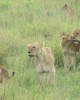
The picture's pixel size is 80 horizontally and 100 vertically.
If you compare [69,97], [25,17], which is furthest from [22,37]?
[69,97]

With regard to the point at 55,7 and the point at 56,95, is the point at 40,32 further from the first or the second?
the point at 56,95

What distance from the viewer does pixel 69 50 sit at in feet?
37.2

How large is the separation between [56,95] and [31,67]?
2.55m

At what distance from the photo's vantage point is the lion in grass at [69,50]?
36.5ft

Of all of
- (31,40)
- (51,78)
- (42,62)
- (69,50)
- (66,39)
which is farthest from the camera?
(31,40)

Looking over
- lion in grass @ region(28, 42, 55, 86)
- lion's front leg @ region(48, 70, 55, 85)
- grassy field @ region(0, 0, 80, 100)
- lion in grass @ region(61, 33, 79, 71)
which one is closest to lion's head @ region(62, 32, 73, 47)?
lion in grass @ region(61, 33, 79, 71)

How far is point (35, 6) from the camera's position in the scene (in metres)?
17.0

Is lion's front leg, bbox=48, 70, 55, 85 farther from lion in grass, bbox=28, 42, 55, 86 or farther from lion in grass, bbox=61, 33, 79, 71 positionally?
lion in grass, bbox=61, 33, 79, 71

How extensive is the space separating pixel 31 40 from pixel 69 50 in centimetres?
171

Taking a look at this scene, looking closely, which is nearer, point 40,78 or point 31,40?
point 40,78

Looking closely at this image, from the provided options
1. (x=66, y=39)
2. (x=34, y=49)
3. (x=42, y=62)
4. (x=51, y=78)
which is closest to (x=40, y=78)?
(x=51, y=78)

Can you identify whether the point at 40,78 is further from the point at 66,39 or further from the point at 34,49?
the point at 66,39

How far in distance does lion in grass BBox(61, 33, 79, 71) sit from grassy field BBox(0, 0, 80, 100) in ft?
0.73

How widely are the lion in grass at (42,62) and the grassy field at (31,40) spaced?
19cm
